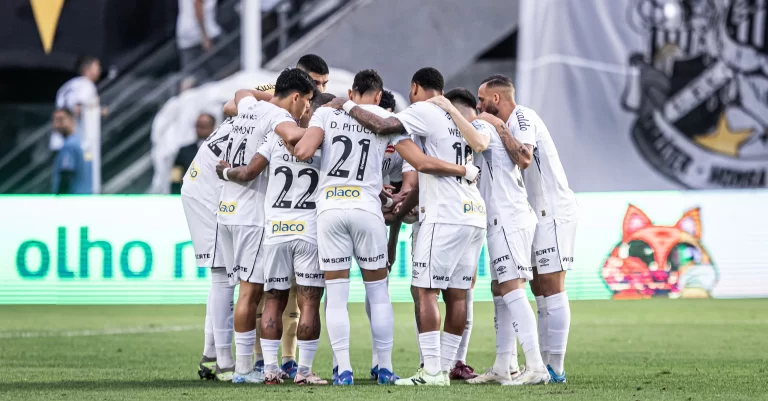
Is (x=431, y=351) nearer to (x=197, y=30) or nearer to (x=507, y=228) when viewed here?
(x=507, y=228)

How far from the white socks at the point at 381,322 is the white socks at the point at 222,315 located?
117cm

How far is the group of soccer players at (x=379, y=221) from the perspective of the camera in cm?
832

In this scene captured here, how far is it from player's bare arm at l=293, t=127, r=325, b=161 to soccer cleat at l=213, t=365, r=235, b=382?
1.76 metres

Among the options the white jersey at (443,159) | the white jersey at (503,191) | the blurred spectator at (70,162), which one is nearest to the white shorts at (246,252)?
the white jersey at (443,159)

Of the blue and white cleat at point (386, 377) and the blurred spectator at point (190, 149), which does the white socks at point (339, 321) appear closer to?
the blue and white cleat at point (386, 377)

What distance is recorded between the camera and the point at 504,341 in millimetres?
8812

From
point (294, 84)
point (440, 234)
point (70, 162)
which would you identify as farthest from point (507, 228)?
point (70, 162)

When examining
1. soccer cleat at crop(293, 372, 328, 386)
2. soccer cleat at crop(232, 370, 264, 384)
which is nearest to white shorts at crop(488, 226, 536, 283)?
soccer cleat at crop(293, 372, 328, 386)

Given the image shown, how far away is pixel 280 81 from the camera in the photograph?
28.4 ft

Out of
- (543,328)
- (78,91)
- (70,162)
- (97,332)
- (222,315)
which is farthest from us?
(78,91)

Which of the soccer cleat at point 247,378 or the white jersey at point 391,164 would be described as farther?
the white jersey at point 391,164

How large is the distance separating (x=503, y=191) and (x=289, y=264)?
5.41 ft

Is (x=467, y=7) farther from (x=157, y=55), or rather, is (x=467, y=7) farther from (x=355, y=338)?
(x=355, y=338)

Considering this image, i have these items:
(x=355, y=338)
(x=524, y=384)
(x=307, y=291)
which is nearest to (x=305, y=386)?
(x=307, y=291)
